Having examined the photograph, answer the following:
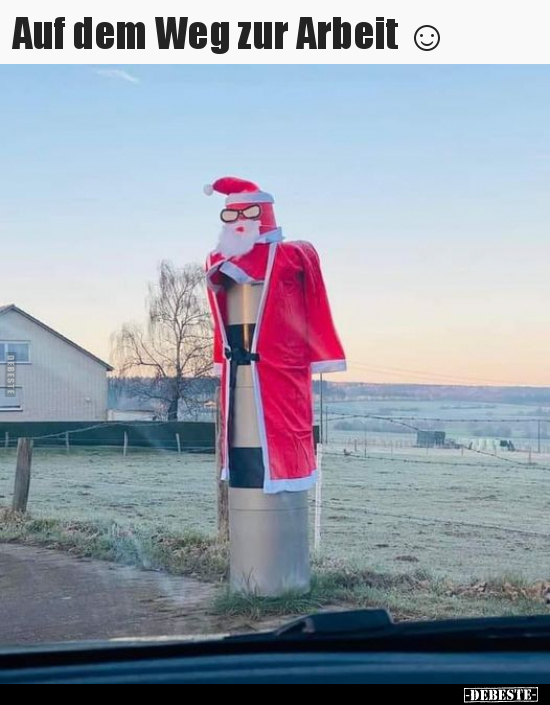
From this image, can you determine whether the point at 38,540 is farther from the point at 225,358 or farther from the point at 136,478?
the point at 136,478

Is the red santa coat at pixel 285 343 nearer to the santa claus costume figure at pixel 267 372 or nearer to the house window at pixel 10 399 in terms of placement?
the santa claus costume figure at pixel 267 372

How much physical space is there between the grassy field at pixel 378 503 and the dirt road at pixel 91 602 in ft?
4.74

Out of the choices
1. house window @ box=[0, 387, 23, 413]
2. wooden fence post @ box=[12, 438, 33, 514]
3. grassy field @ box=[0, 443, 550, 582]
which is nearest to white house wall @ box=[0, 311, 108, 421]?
house window @ box=[0, 387, 23, 413]

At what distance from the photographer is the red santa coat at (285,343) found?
6.44 meters

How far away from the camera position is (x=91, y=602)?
6938 mm

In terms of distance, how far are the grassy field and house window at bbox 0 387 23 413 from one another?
8932 mm

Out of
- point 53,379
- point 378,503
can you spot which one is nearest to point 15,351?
point 53,379

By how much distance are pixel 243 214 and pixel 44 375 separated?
35.9m

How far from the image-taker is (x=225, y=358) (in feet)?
22.0

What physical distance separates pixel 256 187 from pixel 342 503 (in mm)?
10637

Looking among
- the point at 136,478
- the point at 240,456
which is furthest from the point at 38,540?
the point at 136,478

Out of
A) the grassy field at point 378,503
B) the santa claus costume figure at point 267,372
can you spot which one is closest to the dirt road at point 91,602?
the santa claus costume figure at point 267,372

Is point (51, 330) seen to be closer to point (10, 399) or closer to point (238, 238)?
point (10, 399)

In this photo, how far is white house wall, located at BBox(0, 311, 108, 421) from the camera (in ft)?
132
